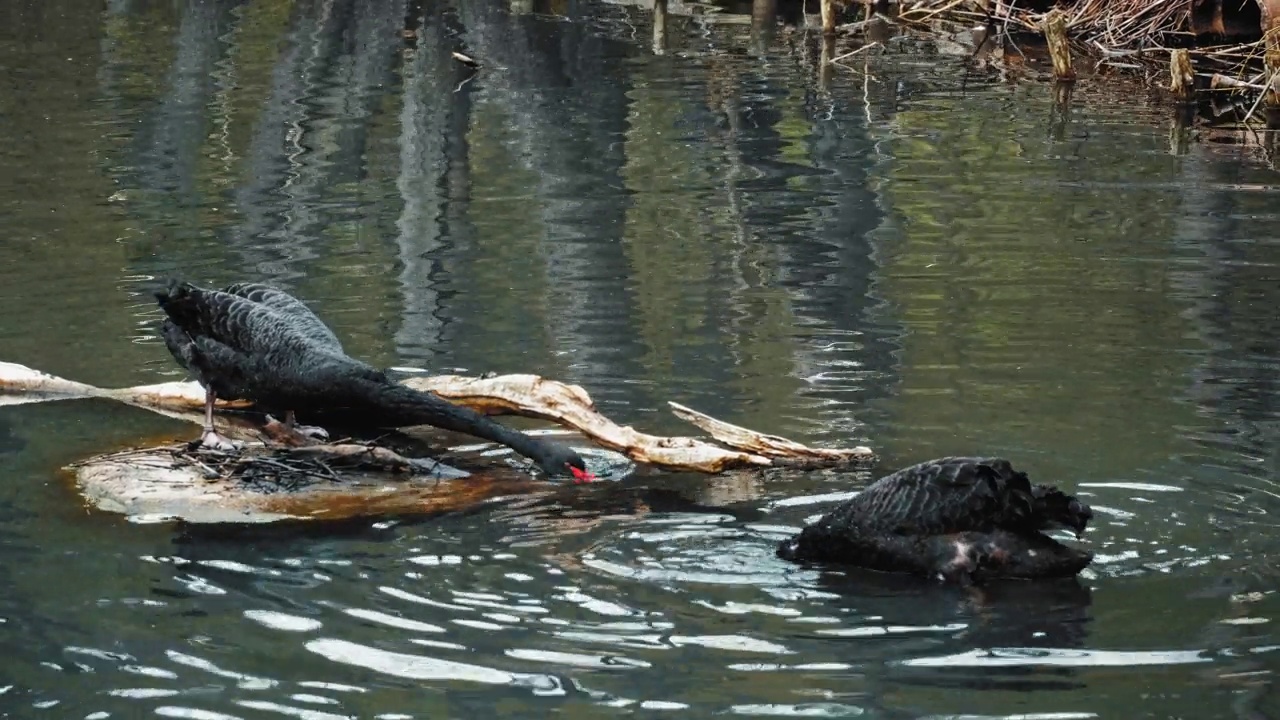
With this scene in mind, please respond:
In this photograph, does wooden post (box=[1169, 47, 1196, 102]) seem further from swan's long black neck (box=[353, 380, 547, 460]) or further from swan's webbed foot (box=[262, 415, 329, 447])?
swan's webbed foot (box=[262, 415, 329, 447])

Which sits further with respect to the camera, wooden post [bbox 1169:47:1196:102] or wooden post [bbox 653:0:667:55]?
wooden post [bbox 653:0:667:55]

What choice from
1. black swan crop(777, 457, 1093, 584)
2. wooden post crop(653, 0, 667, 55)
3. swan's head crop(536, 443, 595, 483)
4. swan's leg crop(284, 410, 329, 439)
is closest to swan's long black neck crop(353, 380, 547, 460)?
swan's head crop(536, 443, 595, 483)

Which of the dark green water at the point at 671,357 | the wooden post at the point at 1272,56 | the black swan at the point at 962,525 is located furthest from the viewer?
the wooden post at the point at 1272,56

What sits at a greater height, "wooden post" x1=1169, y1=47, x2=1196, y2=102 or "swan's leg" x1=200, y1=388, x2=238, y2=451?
"wooden post" x1=1169, y1=47, x2=1196, y2=102

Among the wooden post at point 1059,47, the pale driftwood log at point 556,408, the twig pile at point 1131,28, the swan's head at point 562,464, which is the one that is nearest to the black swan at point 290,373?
the swan's head at point 562,464

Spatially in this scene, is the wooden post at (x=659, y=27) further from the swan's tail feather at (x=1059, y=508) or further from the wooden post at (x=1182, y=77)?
the swan's tail feather at (x=1059, y=508)

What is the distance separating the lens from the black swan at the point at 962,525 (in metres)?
7.16

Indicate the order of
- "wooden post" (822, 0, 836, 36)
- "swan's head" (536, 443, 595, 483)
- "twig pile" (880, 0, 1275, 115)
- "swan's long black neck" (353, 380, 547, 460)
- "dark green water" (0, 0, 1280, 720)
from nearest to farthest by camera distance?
"dark green water" (0, 0, 1280, 720) → "swan's head" (536, 443, 595, 483) → "swan's long black neck" (353, 380, 547, 460) → "twig pile" (880, 0, 1275, 115) → "wooden post" (822, 0, 836, 36)

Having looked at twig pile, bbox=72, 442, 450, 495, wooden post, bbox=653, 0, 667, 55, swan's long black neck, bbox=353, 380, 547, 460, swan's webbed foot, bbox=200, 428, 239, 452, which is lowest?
twig pile, bbox=72, 442, 450, 495

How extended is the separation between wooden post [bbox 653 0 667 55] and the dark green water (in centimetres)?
311

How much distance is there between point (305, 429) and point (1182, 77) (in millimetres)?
16012

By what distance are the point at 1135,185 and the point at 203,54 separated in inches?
624

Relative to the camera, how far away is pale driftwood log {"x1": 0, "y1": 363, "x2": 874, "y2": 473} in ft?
29.1

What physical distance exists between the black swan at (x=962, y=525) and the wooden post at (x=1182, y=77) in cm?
1659
